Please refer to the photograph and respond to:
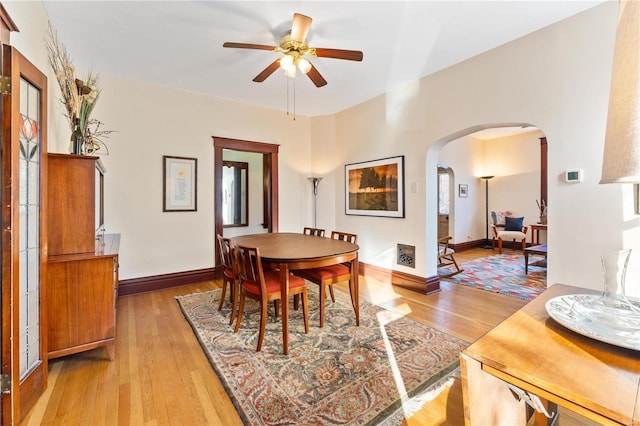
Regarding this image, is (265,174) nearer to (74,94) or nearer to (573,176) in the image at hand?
(74,94)

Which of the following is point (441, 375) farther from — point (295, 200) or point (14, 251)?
point (295, 200)

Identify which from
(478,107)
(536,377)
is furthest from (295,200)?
(536,377)

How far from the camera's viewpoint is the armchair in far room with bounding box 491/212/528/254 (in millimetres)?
6250

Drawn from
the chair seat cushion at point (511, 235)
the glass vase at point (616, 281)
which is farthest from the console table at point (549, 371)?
the chair seat cushion at point (511, 235)

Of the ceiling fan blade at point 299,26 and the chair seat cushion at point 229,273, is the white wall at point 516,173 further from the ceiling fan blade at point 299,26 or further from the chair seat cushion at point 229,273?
the chair seat cushion at point 229,273

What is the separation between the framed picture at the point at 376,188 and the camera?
4113 millimetres

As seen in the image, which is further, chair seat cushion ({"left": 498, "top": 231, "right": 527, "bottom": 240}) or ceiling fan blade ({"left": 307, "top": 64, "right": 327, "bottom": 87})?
chair seat cushion ({"left": 498, "top": 231, "right": 527, "bottom": 240})

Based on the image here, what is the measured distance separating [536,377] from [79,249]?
2730 millimetres

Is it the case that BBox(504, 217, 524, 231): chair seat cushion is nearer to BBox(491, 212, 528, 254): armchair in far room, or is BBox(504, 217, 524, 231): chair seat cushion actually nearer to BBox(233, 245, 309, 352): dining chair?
BBox(491, 212, 528, 254): armchair in far room

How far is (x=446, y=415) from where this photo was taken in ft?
5.40

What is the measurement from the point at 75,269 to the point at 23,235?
1.42 feet

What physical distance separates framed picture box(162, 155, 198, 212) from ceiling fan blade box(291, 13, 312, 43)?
8.44 feet

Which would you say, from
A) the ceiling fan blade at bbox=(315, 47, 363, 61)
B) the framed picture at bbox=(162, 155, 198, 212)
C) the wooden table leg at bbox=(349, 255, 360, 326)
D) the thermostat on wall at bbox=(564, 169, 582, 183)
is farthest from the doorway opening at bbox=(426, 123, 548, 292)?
the framed picture at bbox=(162, 155, 198, 212)

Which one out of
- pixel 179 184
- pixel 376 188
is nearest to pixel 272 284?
pixel 179 184
